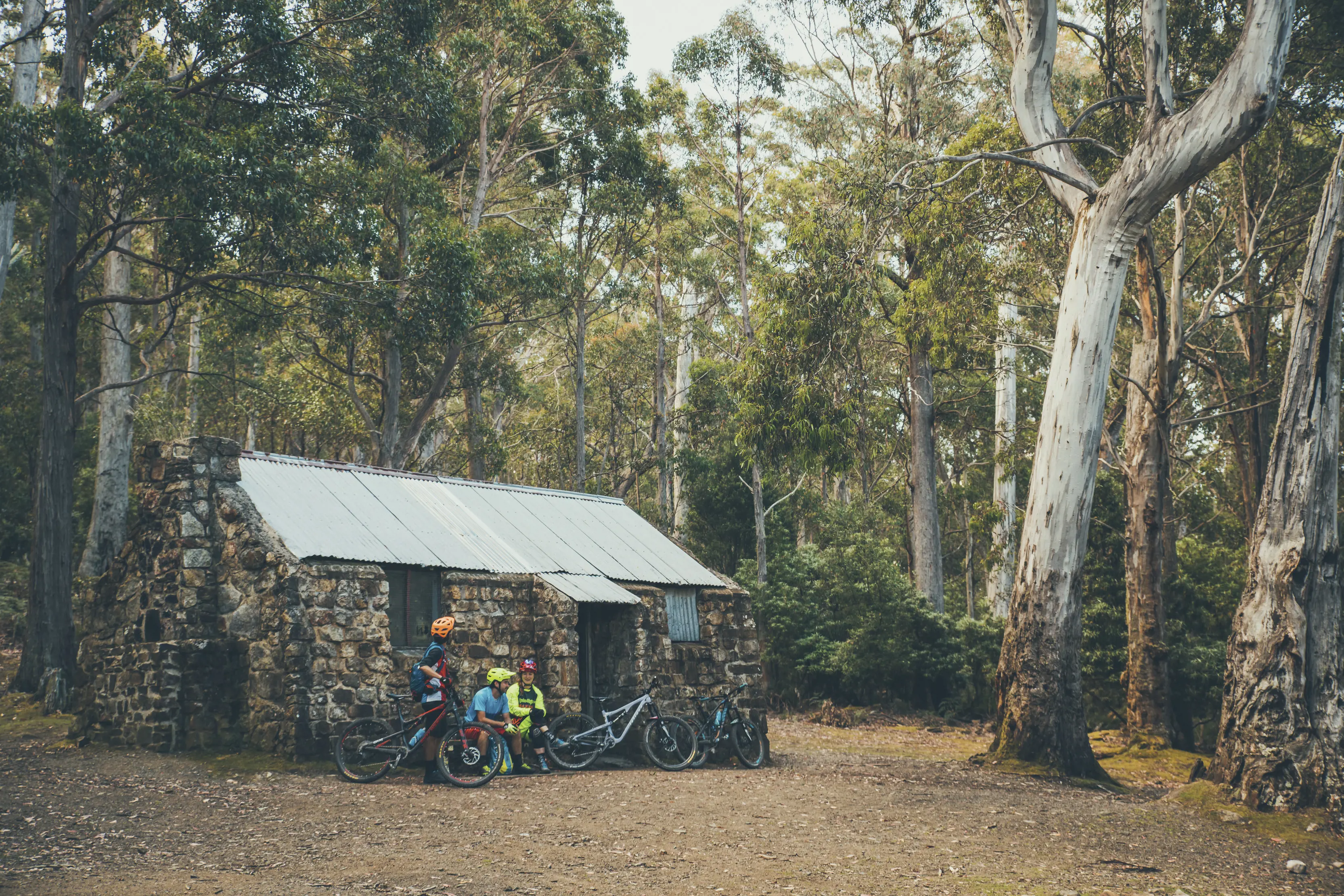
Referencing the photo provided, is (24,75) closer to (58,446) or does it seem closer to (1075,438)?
(58,446)

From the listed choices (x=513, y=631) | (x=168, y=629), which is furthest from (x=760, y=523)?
(x=168, y=629)

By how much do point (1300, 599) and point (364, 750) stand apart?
937 centimetres

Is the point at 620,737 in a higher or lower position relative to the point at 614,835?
higher

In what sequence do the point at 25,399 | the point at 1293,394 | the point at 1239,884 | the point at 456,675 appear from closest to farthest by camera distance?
the point at 1239,884
the point at 1293,394
the point at 456,675
the point at 25,399

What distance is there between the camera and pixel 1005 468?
96.0 ft

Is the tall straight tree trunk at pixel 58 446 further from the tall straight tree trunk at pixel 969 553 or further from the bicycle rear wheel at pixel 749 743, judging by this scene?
the tall straight tree trunk at pixel 969 553

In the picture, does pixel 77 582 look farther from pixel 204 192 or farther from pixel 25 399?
pixel 204 192

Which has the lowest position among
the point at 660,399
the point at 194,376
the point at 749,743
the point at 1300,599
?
the point at 749,743

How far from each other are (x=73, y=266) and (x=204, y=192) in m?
2.33

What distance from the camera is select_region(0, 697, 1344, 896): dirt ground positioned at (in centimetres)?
709

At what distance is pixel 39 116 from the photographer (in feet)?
51.6

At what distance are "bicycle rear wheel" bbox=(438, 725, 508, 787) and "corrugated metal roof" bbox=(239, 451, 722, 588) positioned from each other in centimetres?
274

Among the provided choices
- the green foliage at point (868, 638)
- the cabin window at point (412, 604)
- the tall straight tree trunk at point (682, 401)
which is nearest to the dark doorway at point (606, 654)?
the cabin window at point (412, 604)

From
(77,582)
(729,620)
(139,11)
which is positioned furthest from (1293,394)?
(77,582)
